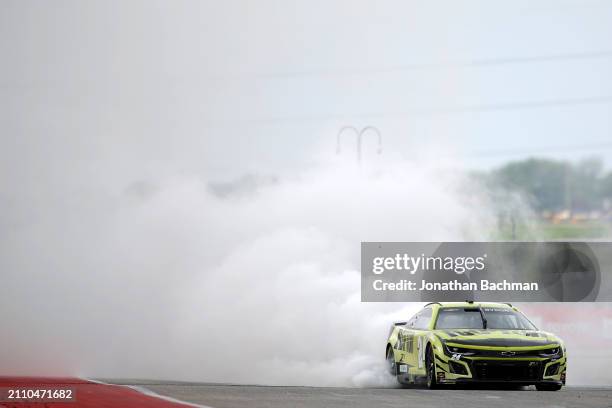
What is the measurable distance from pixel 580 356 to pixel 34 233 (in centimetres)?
1194

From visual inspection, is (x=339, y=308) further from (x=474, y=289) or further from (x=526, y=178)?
(x=526, y=178)

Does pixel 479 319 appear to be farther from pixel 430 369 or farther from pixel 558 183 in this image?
pixel 558 183

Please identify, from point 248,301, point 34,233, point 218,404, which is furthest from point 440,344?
point 34,233

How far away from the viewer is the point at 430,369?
18172 mm

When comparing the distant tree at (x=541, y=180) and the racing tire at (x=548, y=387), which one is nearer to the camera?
the racing tire at (x=548, y=387)

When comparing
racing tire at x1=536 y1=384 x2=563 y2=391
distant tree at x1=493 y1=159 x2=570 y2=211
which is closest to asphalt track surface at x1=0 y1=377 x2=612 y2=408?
racing tire at x1=536 y1=384 x2=563 y2=391

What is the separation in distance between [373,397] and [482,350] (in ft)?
6.12

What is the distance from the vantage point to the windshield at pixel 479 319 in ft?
61.4

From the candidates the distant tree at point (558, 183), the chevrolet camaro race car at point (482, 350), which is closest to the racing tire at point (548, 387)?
the chevrolet camaro race car at point (482, 350)

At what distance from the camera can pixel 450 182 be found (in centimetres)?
3397

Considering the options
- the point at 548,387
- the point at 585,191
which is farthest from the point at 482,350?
the point at 585,191

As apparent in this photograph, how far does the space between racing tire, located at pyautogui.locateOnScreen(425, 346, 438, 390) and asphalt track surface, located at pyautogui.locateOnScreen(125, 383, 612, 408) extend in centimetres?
14
